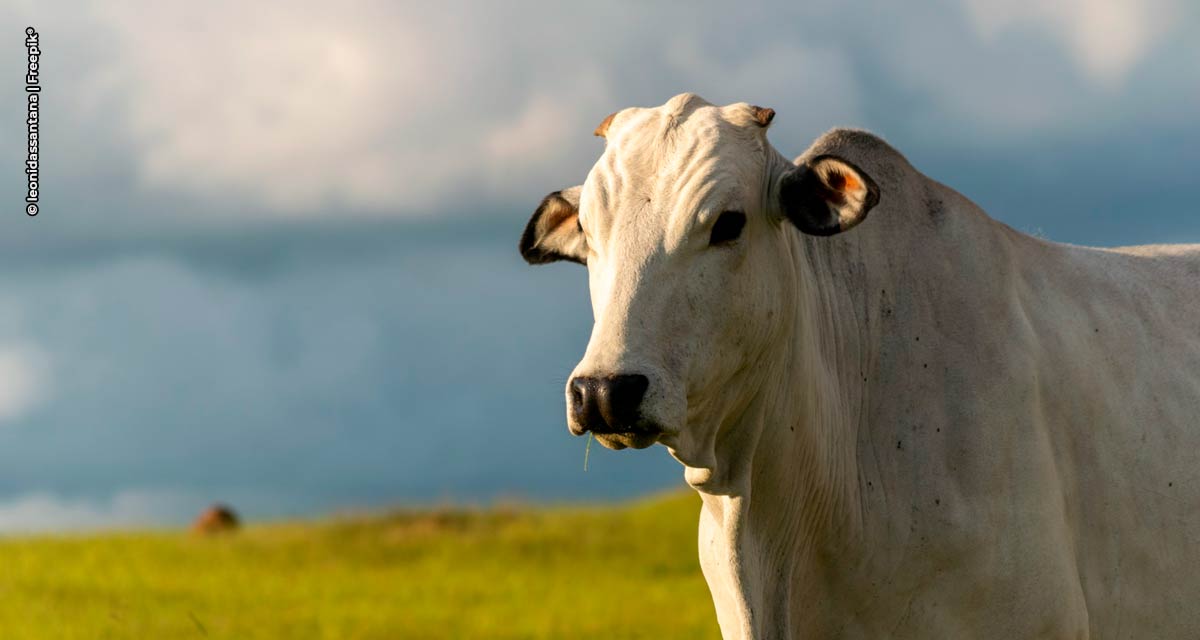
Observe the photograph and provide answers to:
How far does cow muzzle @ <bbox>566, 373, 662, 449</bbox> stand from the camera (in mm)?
4727

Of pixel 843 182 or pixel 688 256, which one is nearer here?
pixel 688 256

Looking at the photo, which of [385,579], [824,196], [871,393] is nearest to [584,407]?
[824,196]

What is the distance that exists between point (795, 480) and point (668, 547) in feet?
65.1

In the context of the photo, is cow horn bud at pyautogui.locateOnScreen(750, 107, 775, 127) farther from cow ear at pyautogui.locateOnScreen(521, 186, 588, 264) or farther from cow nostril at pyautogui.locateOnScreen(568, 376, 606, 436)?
cow nostril at pyautogui.locateOnScreen(568, 376, 606, 436)

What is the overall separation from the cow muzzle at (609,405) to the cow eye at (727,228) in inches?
29.2

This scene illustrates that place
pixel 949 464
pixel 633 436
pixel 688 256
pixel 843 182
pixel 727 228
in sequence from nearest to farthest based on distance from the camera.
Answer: pixel 633 436 < pixel 688 256 < pixel 727 228 < pixel 843 182 < pixel 949 464

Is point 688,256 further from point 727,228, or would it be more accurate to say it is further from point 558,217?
point 558,217

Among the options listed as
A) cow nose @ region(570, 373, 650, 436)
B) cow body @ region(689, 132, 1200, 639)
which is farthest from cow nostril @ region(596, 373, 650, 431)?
cow body @ region(689, 132, 1200, 639)

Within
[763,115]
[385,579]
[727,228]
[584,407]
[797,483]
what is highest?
[763,115]

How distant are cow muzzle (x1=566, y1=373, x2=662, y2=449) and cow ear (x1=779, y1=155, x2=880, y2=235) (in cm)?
118

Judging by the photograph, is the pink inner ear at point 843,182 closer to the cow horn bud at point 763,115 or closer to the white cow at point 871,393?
the white cow at point 871,393

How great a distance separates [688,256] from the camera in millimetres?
5180

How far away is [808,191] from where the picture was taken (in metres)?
5.62

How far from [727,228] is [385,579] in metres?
17.1
